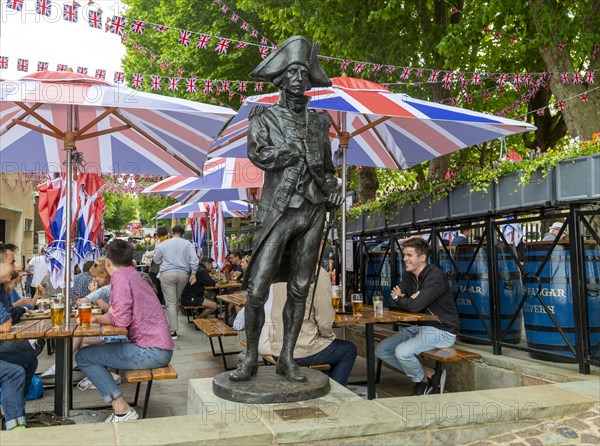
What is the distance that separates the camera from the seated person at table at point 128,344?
4.79 metres

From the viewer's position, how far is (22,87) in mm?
5027

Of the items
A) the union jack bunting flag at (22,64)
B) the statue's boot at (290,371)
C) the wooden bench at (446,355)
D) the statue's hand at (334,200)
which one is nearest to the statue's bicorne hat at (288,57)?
the statue's hand at (334,200)

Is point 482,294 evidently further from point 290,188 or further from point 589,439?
point 290,188

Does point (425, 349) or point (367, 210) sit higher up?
point (367, 210)

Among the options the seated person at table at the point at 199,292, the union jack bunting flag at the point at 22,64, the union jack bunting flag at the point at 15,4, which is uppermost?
the union jack bunting flag at the point at 15,4

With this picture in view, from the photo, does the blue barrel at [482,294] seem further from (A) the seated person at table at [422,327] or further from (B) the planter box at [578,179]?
(B) the planter box at [578,179]

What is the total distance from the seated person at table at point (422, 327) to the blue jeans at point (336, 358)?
1.63ft

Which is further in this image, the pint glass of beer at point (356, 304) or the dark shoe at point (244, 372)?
the pint glass of beer at point (356, 304)

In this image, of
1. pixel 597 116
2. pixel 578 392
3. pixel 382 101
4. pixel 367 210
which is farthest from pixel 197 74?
pixel 578 392

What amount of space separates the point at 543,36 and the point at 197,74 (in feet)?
35.4

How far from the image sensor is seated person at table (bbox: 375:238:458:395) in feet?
18.3

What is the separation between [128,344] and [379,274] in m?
4.49

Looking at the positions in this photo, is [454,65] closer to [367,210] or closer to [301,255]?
[367,210]

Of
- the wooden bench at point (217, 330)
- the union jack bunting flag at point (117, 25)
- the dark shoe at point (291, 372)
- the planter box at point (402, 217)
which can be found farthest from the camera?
the union jack bunting flag at point (117, 25)
